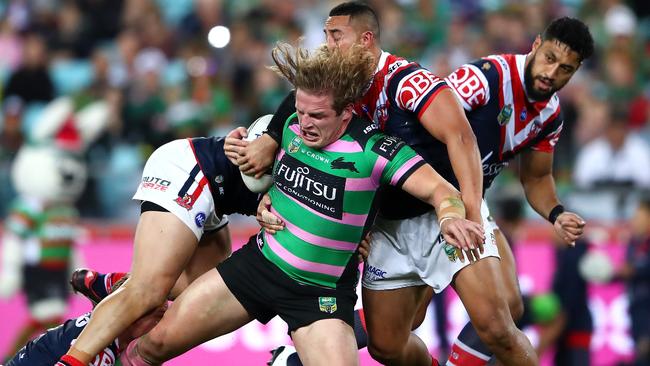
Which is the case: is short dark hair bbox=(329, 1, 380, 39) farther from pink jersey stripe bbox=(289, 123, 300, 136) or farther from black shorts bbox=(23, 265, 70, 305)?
black shorts bbox=(23, 265, 70, 305)

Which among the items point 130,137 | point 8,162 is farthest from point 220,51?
point 8,162

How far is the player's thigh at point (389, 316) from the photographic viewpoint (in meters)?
6.33

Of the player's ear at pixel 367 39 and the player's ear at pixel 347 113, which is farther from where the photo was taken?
the player's ear at pixel 367 39

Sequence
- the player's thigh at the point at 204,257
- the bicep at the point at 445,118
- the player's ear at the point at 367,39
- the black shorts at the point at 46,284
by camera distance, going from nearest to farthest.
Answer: the bicep at the point at 445,118 → the player's ear at the point at 367,39 → the player's thigh at the point at 204,257 → the black shorts at the point at 46,284

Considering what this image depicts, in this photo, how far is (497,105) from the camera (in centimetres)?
623

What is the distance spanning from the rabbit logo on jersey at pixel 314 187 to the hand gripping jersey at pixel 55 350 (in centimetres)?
130

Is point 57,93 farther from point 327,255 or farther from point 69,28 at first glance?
point 327,255

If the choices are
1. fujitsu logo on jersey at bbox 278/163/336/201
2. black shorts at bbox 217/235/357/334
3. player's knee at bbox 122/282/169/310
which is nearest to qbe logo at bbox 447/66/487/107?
fujitsu logo on jersey at bbox 278/163/336/201

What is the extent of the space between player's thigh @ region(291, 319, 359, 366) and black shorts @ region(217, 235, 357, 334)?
0.14ft

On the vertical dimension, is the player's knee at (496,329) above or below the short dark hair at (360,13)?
below

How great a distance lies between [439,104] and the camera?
572 cm

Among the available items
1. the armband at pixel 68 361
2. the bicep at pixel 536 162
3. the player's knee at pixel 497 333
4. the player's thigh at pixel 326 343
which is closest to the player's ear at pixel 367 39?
the bicep at pixel 536 162

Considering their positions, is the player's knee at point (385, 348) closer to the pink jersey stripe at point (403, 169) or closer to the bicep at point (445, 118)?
the pink jersey stripe at point (403, 169)

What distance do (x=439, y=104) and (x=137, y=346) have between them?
6.51 ft
